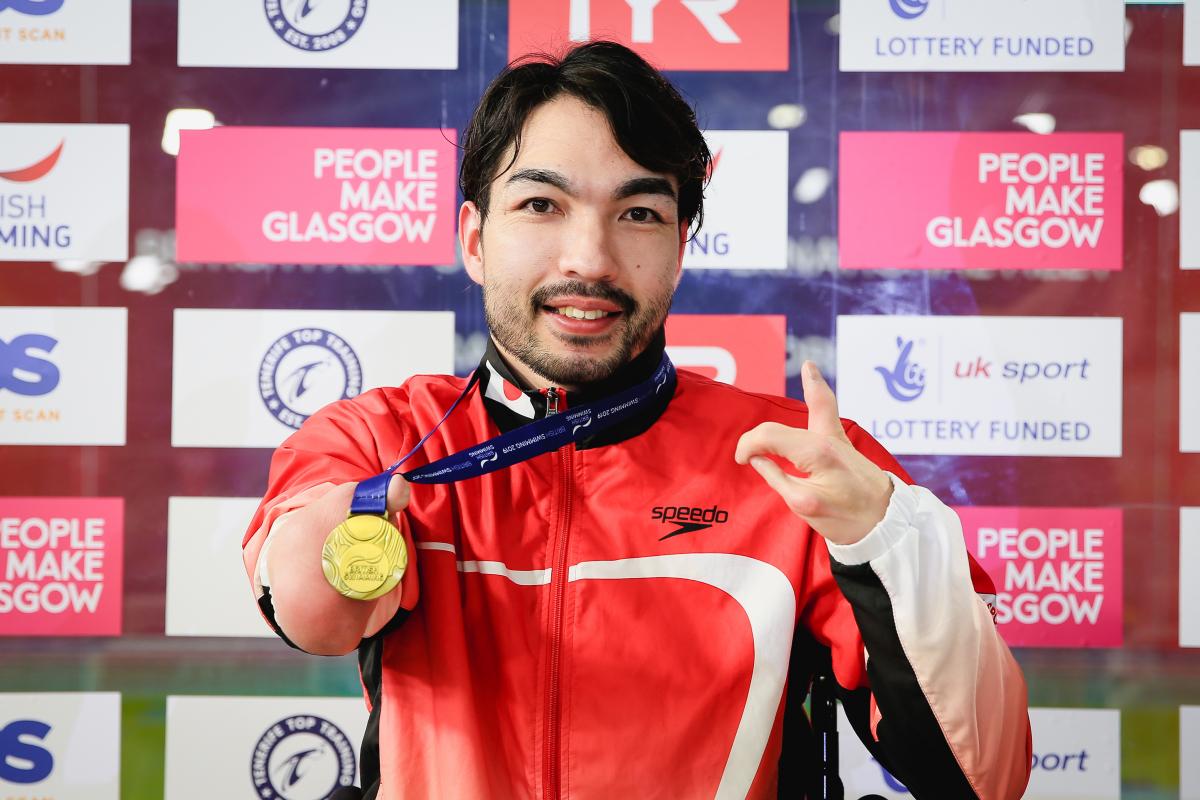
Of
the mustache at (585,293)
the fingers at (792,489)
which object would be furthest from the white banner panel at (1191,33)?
the fingers at (792,489)

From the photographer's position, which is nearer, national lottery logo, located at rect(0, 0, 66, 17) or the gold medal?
the gold medal

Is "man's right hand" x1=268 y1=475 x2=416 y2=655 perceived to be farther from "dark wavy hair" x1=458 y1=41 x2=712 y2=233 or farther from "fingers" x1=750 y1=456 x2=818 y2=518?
"dark wavy hair" x1=458 y1=41 x2=712 y2=233

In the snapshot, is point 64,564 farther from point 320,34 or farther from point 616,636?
point 616,636

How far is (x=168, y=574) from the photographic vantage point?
6.25ft

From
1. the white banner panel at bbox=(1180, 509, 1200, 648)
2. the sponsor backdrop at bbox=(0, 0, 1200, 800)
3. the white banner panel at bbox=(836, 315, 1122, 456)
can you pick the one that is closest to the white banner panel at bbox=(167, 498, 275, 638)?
the sponsor backdrop at bbox=(0, 0, 1200, 800)

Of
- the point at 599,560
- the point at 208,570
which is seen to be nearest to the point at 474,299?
the point at 208,570

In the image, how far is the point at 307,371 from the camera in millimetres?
1895

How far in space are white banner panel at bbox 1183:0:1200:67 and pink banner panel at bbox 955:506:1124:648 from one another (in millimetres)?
919

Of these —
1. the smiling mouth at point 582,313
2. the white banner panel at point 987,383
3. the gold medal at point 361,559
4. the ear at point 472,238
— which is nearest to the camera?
the gold medal at point 361,559

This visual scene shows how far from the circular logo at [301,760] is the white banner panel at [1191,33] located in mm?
2185

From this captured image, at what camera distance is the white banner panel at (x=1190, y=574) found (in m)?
1.86

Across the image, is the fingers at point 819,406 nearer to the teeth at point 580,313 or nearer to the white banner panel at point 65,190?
the teeth at point 580,313

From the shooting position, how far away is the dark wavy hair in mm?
1074

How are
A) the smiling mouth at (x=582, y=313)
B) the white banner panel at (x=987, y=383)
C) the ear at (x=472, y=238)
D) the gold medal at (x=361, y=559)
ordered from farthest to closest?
1. the white banner panel at (x=987, y=383)
2. the ear at (x=472, y=238)
3. the smiling mouth at (x=582, y=313)
4. the gold medal at (x=361, y=559)
